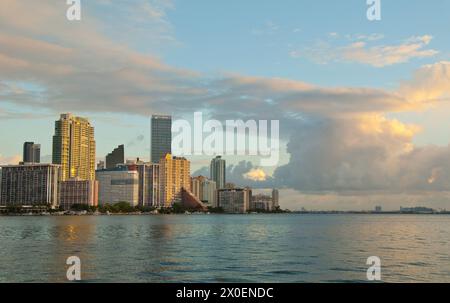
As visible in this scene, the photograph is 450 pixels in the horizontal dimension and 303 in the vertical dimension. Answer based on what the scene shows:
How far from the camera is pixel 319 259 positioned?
71.9m

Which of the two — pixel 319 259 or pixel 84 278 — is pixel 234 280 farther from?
pixel 319 259
